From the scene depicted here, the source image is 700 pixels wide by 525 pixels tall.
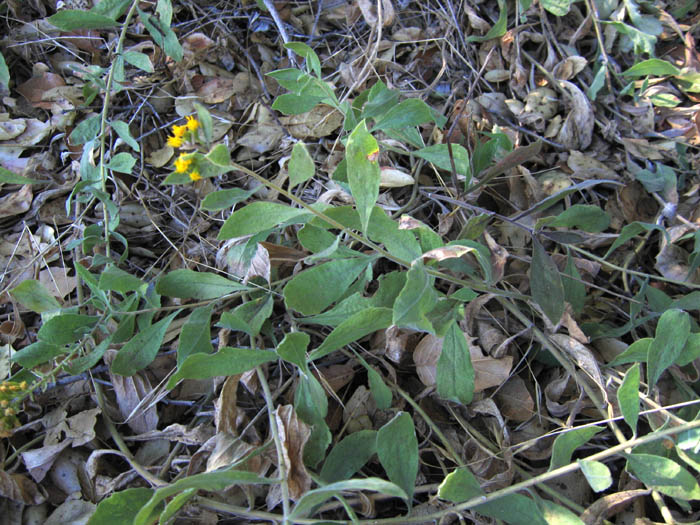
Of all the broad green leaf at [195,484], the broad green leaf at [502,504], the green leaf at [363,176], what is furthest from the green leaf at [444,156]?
the broad green leaf at [195,484]

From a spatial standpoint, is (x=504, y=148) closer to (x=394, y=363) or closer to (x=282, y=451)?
(x=394, y=363)

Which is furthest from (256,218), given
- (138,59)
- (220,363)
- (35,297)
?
(138,59)

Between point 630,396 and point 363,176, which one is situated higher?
point 363,176

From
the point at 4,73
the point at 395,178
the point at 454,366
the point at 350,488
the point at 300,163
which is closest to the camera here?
the point at 350,488

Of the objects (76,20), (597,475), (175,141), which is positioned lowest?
(597,475)

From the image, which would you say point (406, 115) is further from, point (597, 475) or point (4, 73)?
point (4, 73)

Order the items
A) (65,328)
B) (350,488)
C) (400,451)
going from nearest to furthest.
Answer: (350,488)
(400,451)
(65,328)
